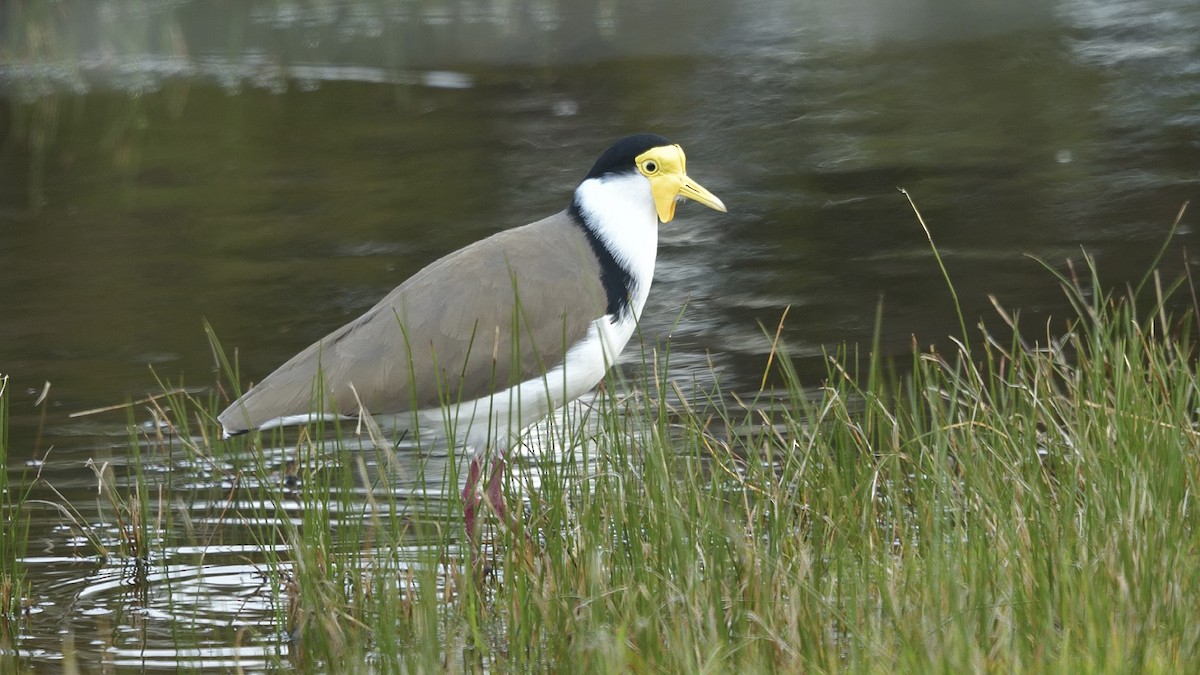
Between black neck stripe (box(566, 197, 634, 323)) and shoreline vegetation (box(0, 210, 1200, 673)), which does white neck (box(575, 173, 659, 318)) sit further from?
shoreline vegetation (box(0, 210, 1200, 673))

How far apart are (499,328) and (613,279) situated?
405 mm

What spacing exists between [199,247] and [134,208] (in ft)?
4.22

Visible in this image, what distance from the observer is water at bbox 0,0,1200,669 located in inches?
312

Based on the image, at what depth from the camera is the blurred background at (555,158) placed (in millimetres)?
8508

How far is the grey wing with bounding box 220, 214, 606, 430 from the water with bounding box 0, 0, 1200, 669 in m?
0.66

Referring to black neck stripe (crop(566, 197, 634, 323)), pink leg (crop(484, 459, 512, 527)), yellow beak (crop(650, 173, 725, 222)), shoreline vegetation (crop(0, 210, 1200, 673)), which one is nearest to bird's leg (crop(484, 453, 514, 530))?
pink leg (crop(484, 459, 512, 527))

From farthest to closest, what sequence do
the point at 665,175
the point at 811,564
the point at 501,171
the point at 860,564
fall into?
1. the point at 501,171
2. the point at 665,175
3. the point at 811,564
4. the point at 860,564

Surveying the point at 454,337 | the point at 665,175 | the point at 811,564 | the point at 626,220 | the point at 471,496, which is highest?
the point at 665,175

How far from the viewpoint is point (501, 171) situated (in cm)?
1183

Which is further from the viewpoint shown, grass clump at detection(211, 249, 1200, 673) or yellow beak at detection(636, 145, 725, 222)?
yellow beak at detection(636, 145, 725, 222)

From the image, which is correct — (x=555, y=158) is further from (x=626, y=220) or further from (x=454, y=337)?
(x=454, y=337)

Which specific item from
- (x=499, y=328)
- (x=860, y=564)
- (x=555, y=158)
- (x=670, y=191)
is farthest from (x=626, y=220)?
(x=555, y=158)

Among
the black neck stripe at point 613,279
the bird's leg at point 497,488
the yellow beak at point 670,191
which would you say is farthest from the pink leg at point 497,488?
the yellow beak at point 670,191

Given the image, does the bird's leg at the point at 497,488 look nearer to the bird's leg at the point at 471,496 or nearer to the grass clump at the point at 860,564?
the bird's leg at the point at 471,496
